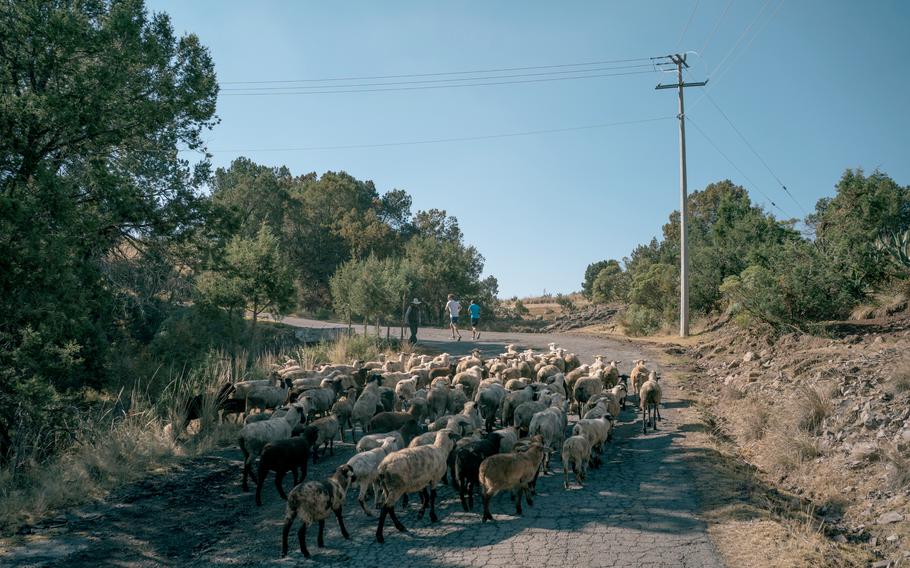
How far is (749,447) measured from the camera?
12.7 m

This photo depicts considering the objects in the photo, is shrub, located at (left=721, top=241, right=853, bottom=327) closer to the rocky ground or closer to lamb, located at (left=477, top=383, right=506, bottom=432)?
the rocky ground

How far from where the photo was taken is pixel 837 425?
11602mm

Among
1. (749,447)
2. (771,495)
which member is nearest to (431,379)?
(749,447)

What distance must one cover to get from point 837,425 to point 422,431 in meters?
8.04

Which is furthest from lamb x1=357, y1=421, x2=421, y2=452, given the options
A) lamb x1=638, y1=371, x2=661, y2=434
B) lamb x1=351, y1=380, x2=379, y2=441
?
lamb x1=638, y1=371, x2=661, y2=434

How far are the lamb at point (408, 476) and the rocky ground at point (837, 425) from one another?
5027 mm

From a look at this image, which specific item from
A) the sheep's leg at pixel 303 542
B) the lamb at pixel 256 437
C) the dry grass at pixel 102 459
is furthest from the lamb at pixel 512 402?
the sheep's leg at pixel 303 542

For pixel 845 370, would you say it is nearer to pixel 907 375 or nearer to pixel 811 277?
pixel 907 375

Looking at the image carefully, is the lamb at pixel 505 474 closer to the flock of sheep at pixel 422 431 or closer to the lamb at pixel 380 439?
the flock of sheep at pixel 422 431

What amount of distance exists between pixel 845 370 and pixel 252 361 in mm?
18178

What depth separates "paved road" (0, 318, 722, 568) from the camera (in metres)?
7.14

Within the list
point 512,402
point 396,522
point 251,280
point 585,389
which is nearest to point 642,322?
point 251,280

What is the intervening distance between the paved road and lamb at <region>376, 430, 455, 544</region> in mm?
250

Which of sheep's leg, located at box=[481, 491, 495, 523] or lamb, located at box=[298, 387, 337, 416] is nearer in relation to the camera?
sheep's leg, located at box=[481, 491, 495, 523]
